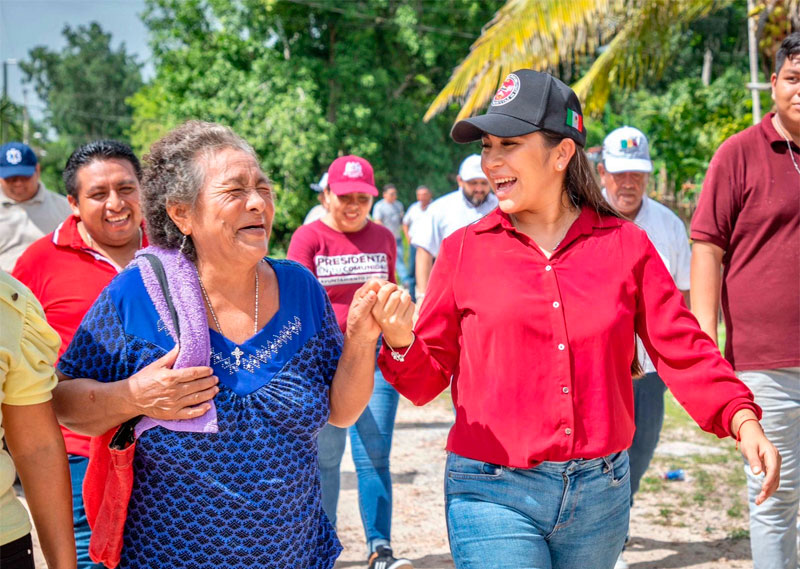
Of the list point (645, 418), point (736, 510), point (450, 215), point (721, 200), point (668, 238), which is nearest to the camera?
point (721, 200)

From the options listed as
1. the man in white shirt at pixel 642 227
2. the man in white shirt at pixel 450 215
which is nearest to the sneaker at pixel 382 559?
the man in white shirt at pixel 642 227

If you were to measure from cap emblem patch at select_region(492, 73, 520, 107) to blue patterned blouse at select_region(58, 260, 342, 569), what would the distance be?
1.08 meters

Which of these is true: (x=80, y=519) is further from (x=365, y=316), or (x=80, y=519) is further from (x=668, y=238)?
(x=668, y=238)

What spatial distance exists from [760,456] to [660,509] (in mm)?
3690

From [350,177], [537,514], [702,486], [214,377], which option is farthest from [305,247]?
[702,486]

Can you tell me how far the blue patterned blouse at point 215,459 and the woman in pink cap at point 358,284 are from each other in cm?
223

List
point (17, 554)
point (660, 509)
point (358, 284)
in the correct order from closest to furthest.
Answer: point (17, 554) → point (358, 284) → point (660, 509)

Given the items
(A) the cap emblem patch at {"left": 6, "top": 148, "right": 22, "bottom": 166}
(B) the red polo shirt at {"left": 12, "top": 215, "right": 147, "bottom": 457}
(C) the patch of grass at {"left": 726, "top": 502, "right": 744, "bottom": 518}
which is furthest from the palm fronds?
(B) the red polo shirt at {"left": 12, "top": 215, "right": 147, "bottom": 457}

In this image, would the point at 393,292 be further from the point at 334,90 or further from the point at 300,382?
the point at 334,90

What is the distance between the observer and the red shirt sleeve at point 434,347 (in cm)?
268

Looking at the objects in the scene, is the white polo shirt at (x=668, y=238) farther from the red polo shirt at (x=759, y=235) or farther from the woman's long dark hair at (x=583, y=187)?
the woman's long dark hair at (x=583, y=187)

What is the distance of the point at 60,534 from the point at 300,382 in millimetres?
784

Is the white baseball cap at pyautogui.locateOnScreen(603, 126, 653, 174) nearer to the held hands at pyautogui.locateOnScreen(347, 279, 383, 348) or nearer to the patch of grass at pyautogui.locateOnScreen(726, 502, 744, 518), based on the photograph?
the patch of grass at pyautogui.locateOnScreen(726, 502, 744, 518)

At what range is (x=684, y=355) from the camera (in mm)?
2627
